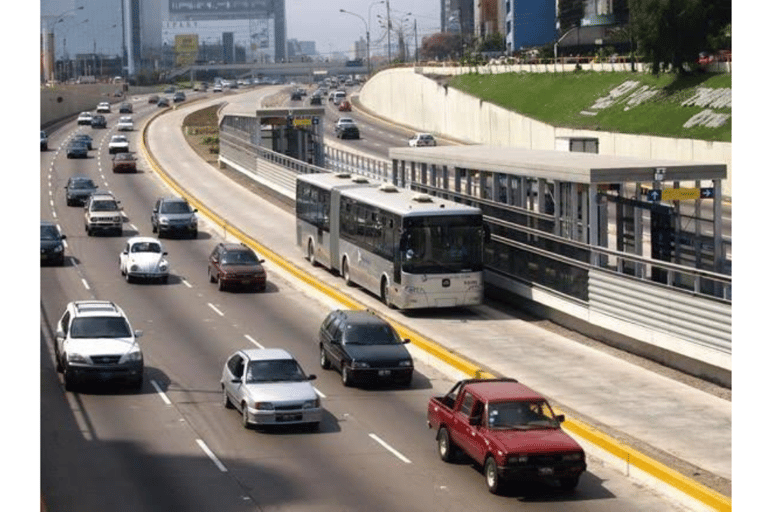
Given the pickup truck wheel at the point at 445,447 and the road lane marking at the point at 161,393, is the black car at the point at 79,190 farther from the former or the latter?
the pickup truck wheel at the point at 445,447

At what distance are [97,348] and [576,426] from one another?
9.76 meters

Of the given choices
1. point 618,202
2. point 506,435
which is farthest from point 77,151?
point 506,435

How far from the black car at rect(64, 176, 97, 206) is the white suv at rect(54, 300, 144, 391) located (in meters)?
33.0

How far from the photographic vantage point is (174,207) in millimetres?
53031

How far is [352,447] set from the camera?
950 inches

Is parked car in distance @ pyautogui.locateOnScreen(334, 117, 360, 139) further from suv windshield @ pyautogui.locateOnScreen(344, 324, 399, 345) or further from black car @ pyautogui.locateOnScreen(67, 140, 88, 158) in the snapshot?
suv windshield @ pyautogui.locateOnScreen(344, 324, 399, 345)

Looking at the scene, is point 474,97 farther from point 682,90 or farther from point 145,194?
point 145,194

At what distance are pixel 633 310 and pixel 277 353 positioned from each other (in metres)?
7.84

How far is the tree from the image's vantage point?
7925cm

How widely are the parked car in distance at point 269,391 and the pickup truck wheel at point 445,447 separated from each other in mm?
2856

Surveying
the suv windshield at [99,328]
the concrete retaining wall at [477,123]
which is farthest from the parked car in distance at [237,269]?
the concrete retaining wall at [477,123]

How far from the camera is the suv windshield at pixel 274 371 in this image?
2585cm

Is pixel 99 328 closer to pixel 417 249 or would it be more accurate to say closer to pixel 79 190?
pixel 417 249

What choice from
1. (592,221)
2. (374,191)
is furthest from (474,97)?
(592,221)
